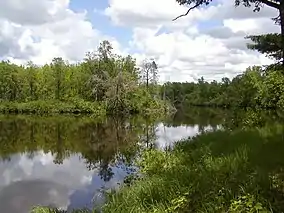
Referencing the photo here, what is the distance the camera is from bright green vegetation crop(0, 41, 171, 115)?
74.6 m

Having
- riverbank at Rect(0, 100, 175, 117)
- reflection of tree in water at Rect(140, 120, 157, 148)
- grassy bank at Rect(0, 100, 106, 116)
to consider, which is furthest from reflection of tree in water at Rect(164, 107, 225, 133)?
grassy bank at Rect(0, 100, 106, 116)

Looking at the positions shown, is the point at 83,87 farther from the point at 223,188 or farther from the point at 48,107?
the point at 223,188

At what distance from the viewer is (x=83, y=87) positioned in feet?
299

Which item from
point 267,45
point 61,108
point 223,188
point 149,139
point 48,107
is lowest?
point 149,139

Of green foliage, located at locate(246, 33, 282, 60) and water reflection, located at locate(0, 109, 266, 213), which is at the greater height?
green foliage, located at locate(246, 33, 282, 60)

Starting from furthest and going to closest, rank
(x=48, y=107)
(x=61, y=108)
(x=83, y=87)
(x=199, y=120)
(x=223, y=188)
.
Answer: (x=83, y=87) < (x=61, y=108) < (x=48, y=107) < (x=199, y=120) < (x=223, y=188)

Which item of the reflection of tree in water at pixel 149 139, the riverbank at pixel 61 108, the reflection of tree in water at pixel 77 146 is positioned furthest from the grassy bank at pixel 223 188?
the riverbank at pixel 61 108

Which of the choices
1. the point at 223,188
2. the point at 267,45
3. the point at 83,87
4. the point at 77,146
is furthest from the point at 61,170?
the point at 83,87

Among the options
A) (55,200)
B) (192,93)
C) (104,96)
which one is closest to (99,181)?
(55,200)

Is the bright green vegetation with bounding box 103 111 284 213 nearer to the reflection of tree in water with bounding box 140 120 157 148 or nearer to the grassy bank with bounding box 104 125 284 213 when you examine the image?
the grassy bank with bounding box 104 125 284 213

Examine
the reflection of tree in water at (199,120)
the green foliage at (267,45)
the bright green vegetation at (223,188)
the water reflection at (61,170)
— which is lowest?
the water reflection at (61,170)

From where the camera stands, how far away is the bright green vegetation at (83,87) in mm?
74625

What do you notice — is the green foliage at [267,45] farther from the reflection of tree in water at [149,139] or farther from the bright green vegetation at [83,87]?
the bright green vegetation at [83,87]

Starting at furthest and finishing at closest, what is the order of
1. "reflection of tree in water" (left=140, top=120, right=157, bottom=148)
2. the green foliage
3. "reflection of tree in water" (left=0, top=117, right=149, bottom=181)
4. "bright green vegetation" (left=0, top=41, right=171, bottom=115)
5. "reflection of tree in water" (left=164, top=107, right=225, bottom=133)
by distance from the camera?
"bright green vegetation" (left=0, top=41, right=171, bottom=115)
"reflection of tree in water" (left=164, top=107, right=225, bottom=133)
"reflection of tree in water" (left=140, top=120, right=157, bottom=148)
"reflection of tree in water" (left=0, top=117, right=149, bottom=181)
the green foliage
